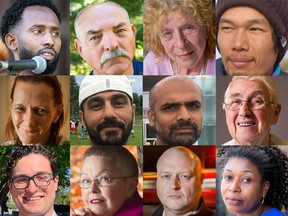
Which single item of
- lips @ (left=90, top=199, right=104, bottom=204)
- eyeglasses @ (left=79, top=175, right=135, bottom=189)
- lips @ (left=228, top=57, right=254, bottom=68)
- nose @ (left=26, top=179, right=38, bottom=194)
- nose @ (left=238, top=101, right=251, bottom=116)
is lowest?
lips @ (left=90, top=199, right=104, bottom=204)

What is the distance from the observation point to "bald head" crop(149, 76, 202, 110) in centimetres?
689

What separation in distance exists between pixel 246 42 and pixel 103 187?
1385 millimetres

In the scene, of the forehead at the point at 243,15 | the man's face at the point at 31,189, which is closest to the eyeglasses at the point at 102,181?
the man's face at the point at 31,189

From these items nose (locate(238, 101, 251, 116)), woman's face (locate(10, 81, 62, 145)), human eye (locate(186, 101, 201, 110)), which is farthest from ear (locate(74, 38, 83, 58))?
nose (locate(238, 101, 251, 116))

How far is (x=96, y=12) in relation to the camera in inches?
270

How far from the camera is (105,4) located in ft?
22.6

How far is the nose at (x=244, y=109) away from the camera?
6.85 m

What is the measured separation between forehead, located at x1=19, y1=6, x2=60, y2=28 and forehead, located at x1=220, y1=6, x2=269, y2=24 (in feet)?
3.82

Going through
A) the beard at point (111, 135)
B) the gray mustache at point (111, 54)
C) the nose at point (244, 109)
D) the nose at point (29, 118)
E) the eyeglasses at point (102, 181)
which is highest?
the gray mustache at point (111, 54)

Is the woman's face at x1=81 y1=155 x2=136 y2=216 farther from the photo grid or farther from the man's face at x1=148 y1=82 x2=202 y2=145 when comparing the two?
the man's face at x1=148 y1=82 x2=202 y2=145

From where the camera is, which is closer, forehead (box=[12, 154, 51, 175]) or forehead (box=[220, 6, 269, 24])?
forehead (box=[220, 6, 269, 24])

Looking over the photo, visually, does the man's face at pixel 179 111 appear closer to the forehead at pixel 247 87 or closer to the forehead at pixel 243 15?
the forehead at pixel 247 87

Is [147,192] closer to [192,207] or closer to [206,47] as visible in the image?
[192,207]

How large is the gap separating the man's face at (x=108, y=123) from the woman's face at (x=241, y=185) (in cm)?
75
